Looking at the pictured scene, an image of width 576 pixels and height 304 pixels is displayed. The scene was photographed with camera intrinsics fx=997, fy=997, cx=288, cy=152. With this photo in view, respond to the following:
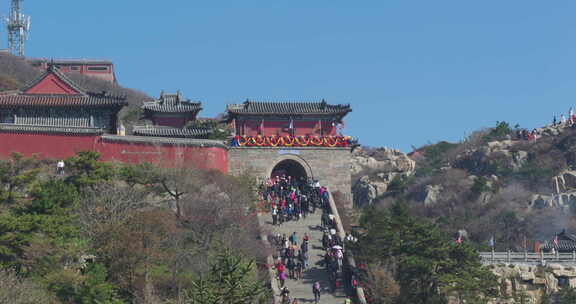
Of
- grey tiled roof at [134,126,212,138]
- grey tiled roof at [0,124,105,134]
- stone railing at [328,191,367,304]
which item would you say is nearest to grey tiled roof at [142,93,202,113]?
grey tiled roof at [134,126,212,138]

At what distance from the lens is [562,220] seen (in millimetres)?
60750

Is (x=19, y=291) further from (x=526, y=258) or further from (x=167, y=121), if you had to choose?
(x=526, y=258)

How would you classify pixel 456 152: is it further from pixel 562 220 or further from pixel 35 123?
pixel 35 123

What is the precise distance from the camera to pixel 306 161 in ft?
165

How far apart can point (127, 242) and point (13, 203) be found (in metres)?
5.08

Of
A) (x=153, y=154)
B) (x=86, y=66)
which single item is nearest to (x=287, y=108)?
(x=153, y=154)

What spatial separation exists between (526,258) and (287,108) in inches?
556

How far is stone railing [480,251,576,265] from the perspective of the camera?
1829 inches

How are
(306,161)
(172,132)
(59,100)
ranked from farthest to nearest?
(306,161) < (172,132) < (59,100)

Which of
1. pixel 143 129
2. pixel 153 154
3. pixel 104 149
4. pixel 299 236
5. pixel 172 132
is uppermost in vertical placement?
pixel 143 129

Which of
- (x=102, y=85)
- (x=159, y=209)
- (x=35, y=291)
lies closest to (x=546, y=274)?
(x=159, y=209)

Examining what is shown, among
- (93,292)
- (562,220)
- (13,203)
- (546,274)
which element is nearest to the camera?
(93,292)

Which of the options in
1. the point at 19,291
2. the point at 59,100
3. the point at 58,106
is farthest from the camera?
the point at 59,100

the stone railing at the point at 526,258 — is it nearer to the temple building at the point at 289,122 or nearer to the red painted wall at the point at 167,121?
the temple building at the point at 289,122
